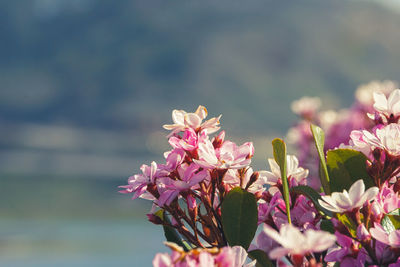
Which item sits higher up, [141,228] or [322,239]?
[141,228]

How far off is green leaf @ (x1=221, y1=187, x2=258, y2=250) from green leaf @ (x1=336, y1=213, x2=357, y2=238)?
8 cm

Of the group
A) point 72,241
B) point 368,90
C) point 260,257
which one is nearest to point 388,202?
point 260,257

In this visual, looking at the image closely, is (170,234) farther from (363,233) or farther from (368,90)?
(368,90)

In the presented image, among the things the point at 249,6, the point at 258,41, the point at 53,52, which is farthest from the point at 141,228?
the point at 249,6

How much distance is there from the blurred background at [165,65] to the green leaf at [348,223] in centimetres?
4043

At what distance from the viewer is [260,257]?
19.4 inches

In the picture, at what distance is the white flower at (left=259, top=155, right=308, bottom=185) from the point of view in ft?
1.81

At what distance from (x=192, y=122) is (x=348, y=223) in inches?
7.5

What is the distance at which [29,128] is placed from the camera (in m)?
50.0

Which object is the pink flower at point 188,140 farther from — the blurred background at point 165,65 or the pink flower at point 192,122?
the blurred background at point 165,65

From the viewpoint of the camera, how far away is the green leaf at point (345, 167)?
0.50 metres

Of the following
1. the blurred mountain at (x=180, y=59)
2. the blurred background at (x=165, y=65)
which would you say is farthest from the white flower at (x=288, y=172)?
the blurred mountain at (x=180, y=59)

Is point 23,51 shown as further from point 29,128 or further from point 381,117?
point 381,117

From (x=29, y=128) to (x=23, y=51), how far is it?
18.4 meters
